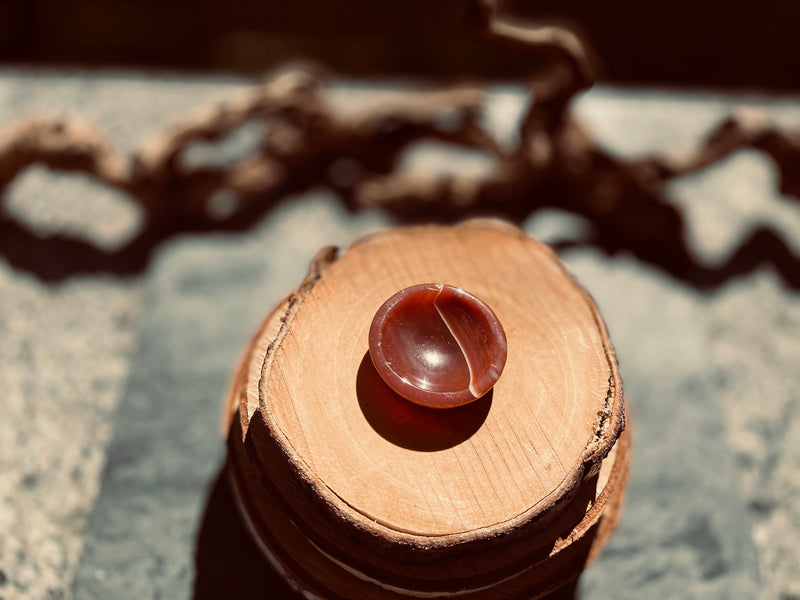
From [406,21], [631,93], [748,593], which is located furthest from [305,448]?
[406,21]

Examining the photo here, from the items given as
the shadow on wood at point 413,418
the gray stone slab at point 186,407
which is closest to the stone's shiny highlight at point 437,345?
the shadow on wood at point 413,418

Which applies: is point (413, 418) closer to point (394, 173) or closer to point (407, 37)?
point (394, 173)

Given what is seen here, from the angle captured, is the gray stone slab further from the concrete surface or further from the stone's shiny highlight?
the stone's shiny highlight

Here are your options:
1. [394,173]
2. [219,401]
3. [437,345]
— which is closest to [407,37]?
[394,173]

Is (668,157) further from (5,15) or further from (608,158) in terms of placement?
(5,15)

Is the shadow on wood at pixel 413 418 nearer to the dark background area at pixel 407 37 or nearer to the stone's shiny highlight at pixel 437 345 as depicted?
the stone's shiny highlight at pixel 437 345

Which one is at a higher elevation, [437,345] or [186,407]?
[437,345]
